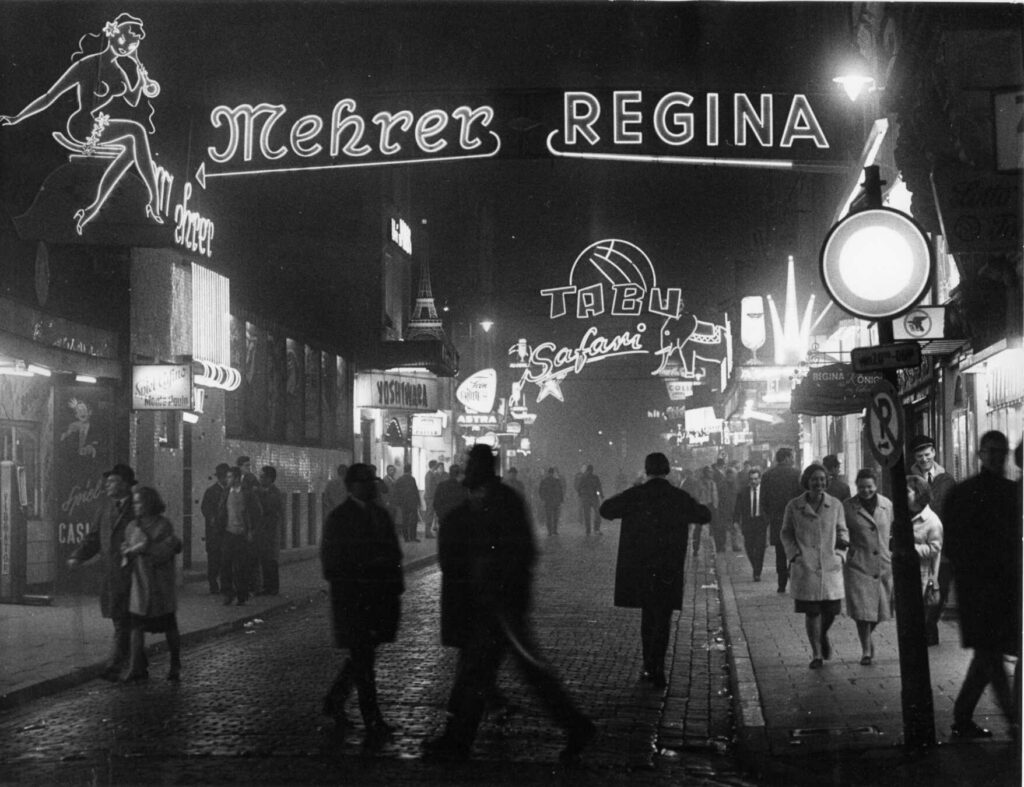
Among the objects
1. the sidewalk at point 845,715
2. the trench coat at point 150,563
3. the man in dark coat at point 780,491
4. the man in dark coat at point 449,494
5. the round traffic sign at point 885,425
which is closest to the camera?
the sidewalk at point 845,715

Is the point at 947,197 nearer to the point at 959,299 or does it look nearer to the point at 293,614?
the point at 959,299

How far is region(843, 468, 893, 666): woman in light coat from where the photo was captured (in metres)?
11.6

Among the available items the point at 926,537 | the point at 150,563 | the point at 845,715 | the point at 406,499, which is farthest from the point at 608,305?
the point at 845,715

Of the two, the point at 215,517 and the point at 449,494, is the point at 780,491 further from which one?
the point at 215,517

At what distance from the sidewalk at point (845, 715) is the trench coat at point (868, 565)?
485 mm

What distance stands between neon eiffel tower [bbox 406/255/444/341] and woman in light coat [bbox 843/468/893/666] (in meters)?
28.8

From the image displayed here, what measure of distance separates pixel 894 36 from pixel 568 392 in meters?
89.1

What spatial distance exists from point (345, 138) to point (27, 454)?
6167 mm

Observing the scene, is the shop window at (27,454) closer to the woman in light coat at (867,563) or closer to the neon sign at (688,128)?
the neon sign at (688,128)

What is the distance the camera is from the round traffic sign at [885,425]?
27.8 ft

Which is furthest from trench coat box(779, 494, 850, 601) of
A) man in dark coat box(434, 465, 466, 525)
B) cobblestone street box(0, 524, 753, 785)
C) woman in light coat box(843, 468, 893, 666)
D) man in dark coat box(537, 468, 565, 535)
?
man in dark coat box(537, 468, 565, 535)

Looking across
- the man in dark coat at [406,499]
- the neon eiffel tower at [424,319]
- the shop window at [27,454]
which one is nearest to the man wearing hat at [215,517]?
the shop window at [27,454]

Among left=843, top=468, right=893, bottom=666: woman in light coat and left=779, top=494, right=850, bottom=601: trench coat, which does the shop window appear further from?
left=843, top=468, right=893, bottom=666: woman in light coat

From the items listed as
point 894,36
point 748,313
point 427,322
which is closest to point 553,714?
point 894,36
